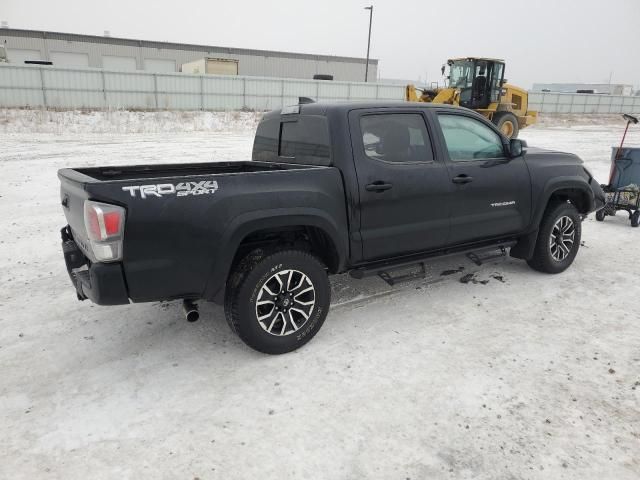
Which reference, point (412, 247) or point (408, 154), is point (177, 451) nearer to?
point (412, 247)

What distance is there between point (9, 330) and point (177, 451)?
229 centimetres

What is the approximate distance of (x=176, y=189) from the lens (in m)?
3.05

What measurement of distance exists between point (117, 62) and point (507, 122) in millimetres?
42480

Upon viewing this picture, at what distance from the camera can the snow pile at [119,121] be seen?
67.3 feet

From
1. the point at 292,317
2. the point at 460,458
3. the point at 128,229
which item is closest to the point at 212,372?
the point at 292,317

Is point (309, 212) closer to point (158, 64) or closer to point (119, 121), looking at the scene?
point (119, 121)

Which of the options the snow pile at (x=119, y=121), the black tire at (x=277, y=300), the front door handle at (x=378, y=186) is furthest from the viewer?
the snow pile at (x=119, y=121)

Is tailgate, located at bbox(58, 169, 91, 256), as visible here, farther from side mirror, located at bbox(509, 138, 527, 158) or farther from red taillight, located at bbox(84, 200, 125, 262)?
side mirror, located at bbox(509, 138, 527, 158)

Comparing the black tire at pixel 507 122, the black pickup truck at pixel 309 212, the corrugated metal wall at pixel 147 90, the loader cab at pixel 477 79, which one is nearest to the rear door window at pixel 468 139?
the black pickup truck at pixel 309 212

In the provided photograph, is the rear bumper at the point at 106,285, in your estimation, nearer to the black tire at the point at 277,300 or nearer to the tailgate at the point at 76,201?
the tailgate at the point at 76,201

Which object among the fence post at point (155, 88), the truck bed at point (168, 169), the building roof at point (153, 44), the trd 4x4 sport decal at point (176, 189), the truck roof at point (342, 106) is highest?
the building roof at point (153, 44)

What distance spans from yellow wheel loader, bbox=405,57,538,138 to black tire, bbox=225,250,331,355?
52.9ft

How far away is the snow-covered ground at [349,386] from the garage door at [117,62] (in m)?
49.3

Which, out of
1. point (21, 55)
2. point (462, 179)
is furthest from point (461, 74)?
point (21, 55)
